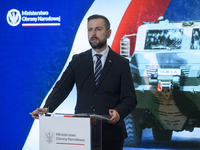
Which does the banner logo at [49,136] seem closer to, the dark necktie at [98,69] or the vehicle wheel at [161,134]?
the dark necktie at [98,69]

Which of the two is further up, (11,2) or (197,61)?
(11,2)

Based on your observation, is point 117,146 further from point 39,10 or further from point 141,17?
point 39,10

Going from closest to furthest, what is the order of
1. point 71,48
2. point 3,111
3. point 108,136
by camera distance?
point 108,136 < point 71,48 < point 3,111

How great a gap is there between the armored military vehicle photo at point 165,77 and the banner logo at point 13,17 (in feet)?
A: 5.69

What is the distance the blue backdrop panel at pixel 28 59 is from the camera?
405cm

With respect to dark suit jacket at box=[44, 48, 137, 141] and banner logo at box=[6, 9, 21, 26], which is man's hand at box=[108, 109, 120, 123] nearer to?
dark suit jacket at box=[44, 48, 137, 141]

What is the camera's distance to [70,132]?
156cm

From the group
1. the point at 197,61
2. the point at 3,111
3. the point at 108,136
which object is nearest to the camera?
the point at 108,136

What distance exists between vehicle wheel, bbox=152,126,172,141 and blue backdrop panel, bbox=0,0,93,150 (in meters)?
1.70

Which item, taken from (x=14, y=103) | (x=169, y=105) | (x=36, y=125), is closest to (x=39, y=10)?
(x=14, y=103)

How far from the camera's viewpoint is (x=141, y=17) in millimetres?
3832

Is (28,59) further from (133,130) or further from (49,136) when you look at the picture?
(49,136)

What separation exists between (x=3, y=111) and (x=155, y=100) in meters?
2.43

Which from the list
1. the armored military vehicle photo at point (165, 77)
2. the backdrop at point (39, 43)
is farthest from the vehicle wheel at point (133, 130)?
the backdrop at point (39, 43)
